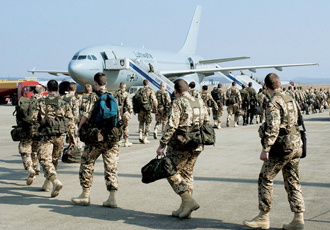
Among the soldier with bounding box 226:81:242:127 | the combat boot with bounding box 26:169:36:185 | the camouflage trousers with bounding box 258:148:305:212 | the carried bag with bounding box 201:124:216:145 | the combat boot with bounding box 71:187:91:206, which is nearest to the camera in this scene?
the camouflage trousers with bounding box 258:148:305:212

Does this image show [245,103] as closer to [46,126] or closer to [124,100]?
[124,100]

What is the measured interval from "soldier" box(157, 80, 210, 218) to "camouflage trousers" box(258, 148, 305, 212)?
0.92 m

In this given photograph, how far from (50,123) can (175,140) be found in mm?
2440

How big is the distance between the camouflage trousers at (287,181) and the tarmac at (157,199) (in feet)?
1.31

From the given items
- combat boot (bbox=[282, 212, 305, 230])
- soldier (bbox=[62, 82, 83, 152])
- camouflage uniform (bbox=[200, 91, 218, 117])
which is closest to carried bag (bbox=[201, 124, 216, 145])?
combat boot (bbox=[282, 212, 305, 230])

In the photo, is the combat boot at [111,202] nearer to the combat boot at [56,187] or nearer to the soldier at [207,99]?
the combat boot at [56,187]

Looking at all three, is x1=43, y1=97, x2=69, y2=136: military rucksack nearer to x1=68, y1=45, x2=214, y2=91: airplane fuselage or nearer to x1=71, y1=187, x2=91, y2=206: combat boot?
x1=71, y1=187, x2=91, y2=206: combat boot

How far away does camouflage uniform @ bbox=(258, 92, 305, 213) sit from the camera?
530 centimetres

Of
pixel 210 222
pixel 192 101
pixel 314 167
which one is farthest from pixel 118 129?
pixel 314 167

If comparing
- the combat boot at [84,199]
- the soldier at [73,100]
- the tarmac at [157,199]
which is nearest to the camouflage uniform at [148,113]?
the tarmac at [157,199]

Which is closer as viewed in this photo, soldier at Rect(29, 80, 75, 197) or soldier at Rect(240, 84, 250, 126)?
soldier at Rect(29, 80, 75, 197)

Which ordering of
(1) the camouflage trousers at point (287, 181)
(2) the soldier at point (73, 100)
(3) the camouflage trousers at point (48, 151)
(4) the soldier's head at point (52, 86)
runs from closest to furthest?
1. (1) the camouflage trousers at point (287, 181)
2. (3) the camouflage trousers at point (48, 151)
3. (4) the soldier's head at point (52, 86)
4. (2) the soldier at point (73, 100)

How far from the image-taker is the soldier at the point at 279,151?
526cm

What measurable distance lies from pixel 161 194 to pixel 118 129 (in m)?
1.51
